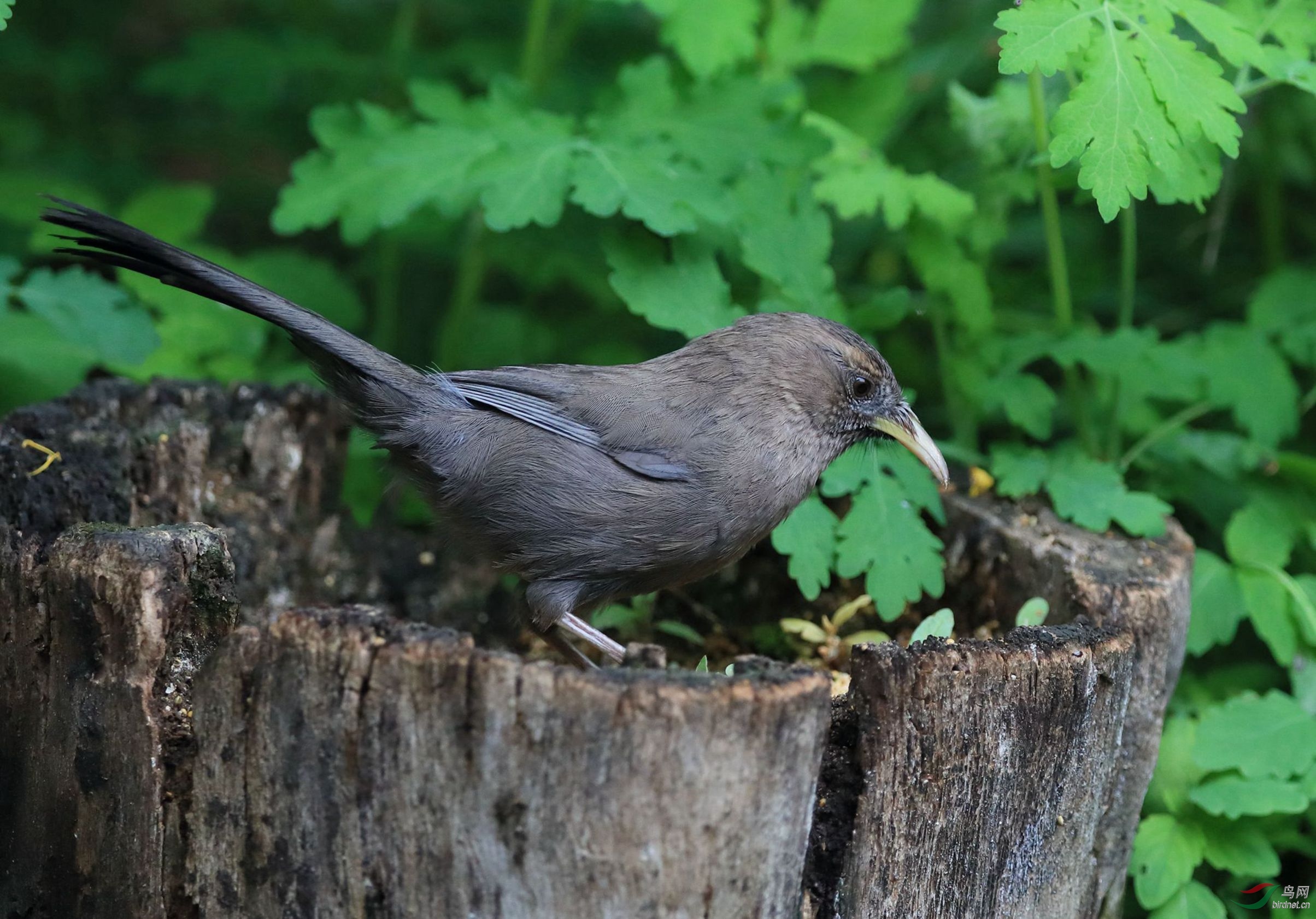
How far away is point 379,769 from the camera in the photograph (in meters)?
2.55

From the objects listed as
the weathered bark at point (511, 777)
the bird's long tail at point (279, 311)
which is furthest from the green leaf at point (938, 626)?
the bird's long tail at point (279, 311)

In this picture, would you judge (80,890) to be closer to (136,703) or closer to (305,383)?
(136,703)

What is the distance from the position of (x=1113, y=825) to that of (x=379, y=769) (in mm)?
1970

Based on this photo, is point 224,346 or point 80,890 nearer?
point 80,890

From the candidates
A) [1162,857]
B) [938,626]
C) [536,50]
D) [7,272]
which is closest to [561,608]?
[938,626]

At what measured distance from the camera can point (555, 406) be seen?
139 inches

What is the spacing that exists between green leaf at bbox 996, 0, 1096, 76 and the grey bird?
0.94 m

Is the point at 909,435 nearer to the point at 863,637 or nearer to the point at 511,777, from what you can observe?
the point at 863,637

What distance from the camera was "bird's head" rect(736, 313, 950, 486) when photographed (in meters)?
3.62

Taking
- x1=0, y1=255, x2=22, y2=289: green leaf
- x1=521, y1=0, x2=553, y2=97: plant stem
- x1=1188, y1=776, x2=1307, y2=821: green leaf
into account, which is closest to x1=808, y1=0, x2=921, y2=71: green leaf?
x1=521, y1=0, x2=553, y2=97: plant stem

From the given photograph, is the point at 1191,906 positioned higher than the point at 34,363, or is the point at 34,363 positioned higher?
the point at 34,363

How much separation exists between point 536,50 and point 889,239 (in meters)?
1.92

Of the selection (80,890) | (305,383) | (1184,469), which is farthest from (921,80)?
(80,890)

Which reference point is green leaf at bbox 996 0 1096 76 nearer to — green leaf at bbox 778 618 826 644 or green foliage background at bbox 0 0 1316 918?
green foliage background at bbox 0 0 1316 918
